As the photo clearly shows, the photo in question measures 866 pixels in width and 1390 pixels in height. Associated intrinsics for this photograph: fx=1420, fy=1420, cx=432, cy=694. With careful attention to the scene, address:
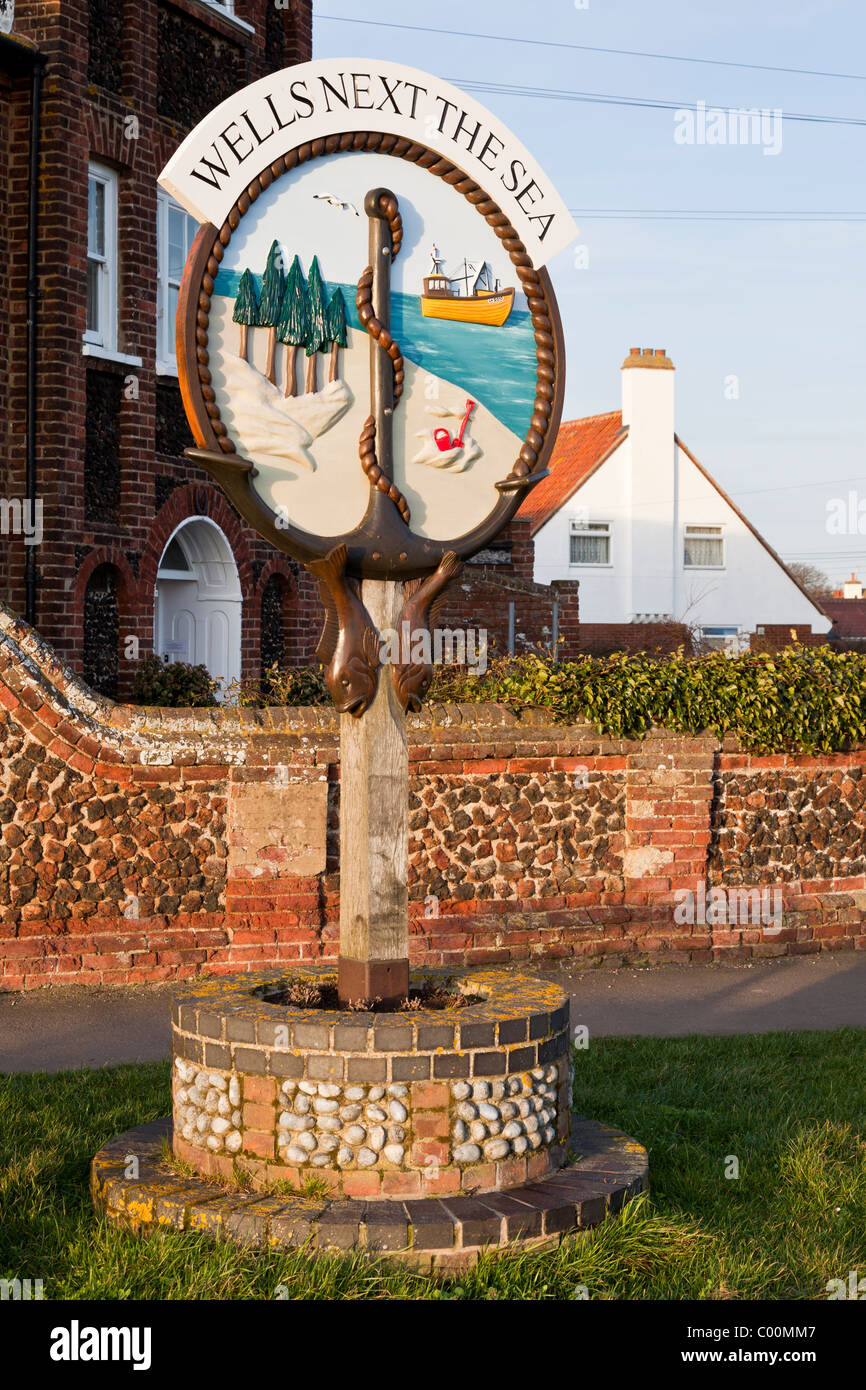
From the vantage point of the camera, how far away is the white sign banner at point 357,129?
477 centimetres

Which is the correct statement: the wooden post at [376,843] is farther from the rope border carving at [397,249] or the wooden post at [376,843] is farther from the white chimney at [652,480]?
the white chimney at [652,480]

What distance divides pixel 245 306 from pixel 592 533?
2819cm

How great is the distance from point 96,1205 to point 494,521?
276 cm

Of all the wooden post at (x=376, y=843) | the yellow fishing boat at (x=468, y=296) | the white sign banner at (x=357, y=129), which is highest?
the white sign banner at (x=357, y=129)

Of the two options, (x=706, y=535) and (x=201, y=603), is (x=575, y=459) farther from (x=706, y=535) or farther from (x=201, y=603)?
(x=201, y=603)

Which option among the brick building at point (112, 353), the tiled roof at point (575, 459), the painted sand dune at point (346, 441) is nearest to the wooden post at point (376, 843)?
the painted sand dune at point (346, 441)

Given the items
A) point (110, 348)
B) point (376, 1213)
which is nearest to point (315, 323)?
point (376, 1213)

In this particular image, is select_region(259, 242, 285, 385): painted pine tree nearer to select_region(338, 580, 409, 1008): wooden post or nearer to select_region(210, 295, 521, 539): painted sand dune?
select_region(210, 295, 521, 539): painted sand dune

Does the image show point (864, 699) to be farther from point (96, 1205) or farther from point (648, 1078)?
point (96, 1205)

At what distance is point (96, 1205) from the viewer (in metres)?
4.73

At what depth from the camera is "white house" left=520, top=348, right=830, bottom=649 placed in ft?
106

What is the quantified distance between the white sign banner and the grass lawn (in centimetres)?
335

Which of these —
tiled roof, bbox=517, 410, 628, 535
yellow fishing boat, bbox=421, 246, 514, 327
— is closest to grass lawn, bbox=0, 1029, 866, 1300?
yellow fishing boat, bbox=421, 246, 514, 327

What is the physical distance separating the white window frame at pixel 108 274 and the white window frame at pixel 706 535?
857 inches
